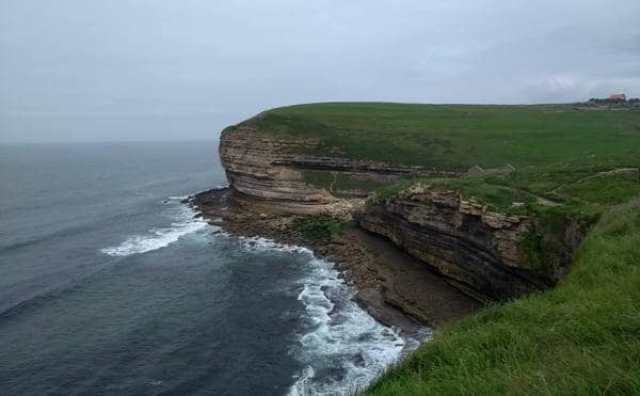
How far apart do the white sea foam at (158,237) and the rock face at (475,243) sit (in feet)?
75.4

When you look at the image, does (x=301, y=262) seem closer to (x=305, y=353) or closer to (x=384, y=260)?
(x=384, y=260)

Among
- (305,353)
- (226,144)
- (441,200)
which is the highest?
(226,144)

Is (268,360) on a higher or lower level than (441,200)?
lower

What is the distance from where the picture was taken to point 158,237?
47.5 metres

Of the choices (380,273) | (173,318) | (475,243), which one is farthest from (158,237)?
(475,243)

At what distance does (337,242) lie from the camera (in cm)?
4244

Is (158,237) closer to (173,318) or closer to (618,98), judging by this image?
(173,318)

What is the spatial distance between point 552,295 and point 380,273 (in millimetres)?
22426

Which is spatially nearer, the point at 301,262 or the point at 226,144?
the point at 301,262

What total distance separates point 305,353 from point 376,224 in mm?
20831

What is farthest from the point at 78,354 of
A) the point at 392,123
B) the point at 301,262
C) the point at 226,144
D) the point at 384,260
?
the point at 392,123

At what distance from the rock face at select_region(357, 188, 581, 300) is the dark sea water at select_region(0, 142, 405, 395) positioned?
6.69 m

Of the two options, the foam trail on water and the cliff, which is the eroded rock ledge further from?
the foam trail on water

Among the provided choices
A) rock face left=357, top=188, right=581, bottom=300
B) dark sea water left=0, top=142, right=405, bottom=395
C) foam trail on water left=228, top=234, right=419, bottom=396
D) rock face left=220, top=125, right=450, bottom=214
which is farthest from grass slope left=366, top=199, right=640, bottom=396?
rock face left=220, top=125, right=450, bottom=214
